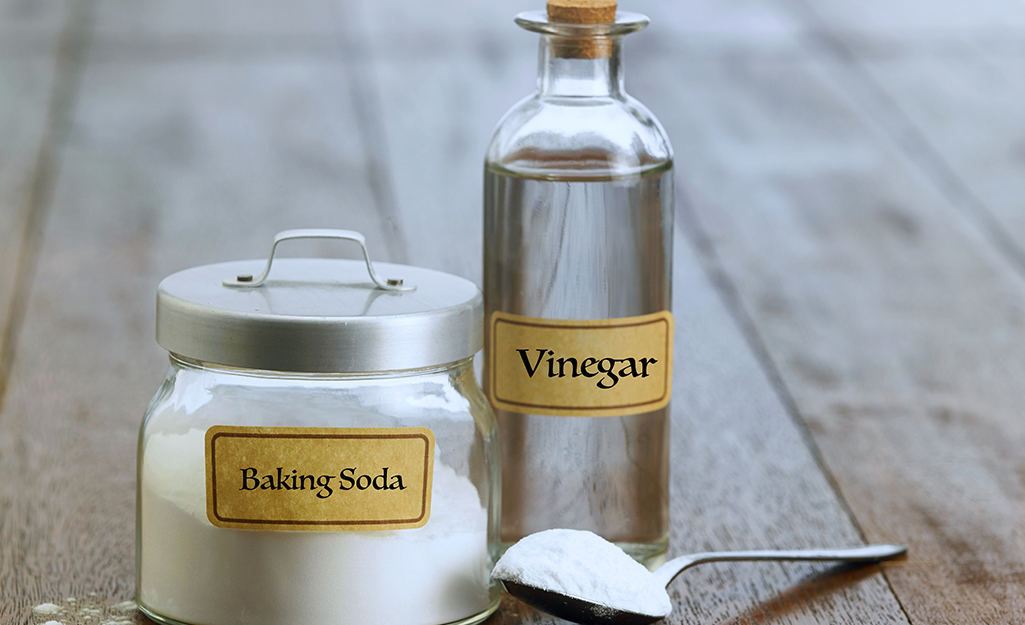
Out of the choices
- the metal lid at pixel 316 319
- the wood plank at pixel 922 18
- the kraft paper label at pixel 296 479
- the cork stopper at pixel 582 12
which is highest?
the cork stopper at pixel 582 12

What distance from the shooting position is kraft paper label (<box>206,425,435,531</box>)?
0.42 meters

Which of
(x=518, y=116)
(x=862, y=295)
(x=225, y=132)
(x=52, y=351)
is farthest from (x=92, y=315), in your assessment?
(x=862, y=295)

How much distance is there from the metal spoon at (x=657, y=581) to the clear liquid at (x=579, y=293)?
0.9 inches

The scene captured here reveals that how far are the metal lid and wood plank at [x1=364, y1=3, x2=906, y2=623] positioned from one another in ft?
0.41

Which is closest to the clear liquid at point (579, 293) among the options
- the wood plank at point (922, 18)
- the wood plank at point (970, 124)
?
the wood plank at point (970, 124)

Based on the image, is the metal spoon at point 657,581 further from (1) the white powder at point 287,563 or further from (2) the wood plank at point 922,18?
(2) the wood plank at point 922,18

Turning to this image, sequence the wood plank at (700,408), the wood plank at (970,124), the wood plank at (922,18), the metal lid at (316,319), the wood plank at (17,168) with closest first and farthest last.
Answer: the metal lid at (316,319) < the wood plank at (700,408) < the wood plank at (17,168) < the wood plank at (970,124) < the wood plank at (922,18)

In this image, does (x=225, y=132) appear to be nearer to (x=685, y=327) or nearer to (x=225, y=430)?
(x=685, y=327)

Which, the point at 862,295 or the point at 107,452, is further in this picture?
the point at 862,295

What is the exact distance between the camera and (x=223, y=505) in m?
0.42

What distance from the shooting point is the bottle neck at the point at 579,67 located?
503mm

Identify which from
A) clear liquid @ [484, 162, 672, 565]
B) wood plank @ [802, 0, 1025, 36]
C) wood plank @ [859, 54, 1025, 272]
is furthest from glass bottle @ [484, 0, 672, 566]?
wood plank @ [802, 0, 1025, 36]

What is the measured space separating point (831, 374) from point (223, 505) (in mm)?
529

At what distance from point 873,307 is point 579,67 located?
0.51 m
